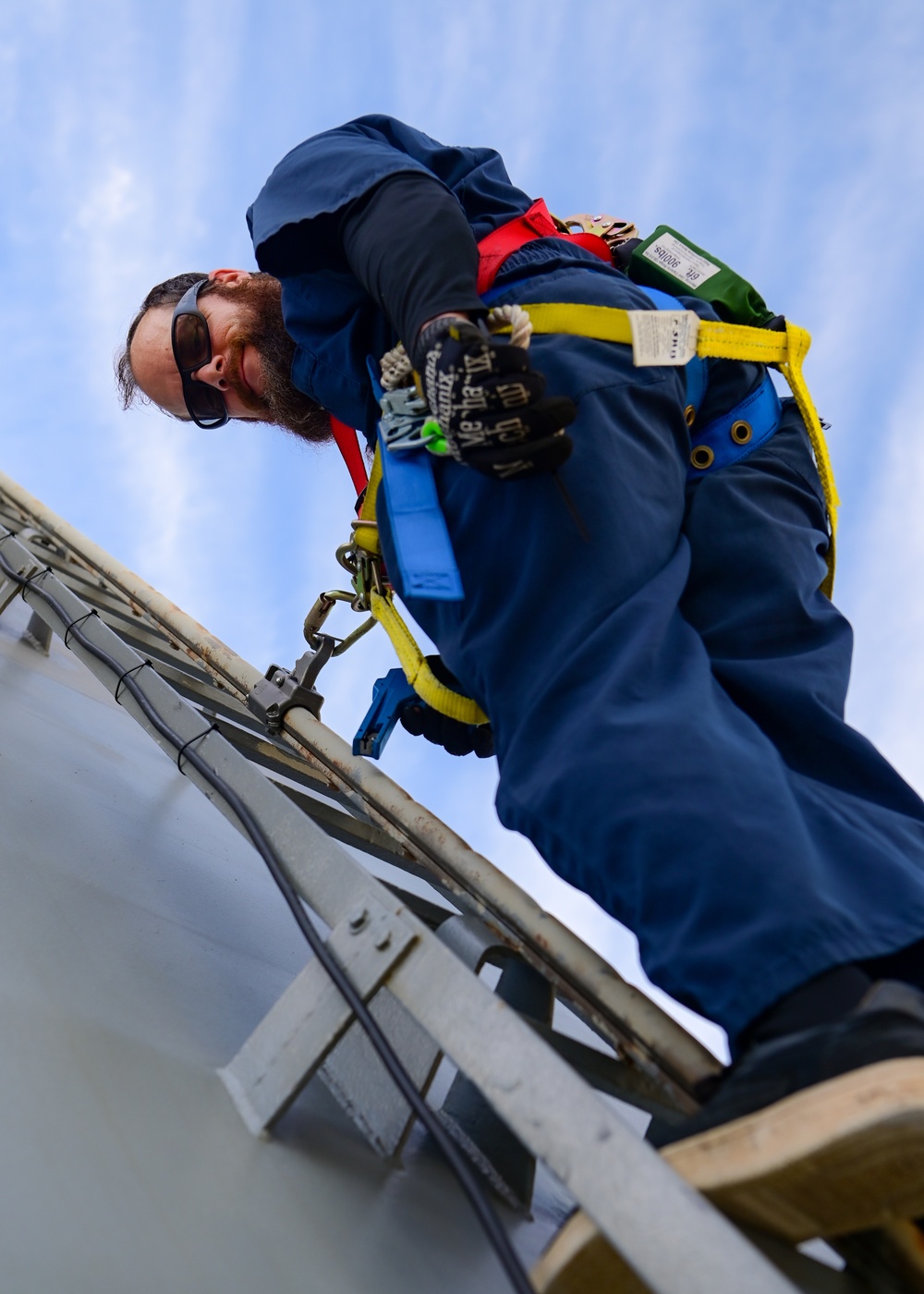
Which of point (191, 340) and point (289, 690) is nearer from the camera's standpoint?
point (289, 690)

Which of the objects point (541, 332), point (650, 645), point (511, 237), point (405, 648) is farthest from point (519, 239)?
point (650, 645)

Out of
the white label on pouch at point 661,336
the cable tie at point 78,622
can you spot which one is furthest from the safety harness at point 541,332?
the cable tie at point 78,622

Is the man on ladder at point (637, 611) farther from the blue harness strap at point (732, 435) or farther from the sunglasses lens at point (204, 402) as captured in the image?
the sunglasses lens at point (204, 402)

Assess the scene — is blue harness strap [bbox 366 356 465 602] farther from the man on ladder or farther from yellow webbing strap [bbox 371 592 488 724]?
yellow webbing strap [bbox 371 592 488 724]

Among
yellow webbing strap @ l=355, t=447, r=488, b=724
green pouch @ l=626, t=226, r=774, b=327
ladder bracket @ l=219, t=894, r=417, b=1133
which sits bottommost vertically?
ladder bracket @ l=219, t=894, r=417, b=1133

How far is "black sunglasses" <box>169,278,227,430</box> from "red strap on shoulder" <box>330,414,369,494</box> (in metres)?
0.50

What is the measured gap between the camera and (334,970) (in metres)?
1.09

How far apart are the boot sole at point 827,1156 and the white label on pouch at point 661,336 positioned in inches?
39.7

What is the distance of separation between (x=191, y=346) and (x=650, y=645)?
5.26 ft

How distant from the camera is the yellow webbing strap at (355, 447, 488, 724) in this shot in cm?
177

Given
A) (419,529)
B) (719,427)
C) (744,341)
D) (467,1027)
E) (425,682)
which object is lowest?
(467,1027)

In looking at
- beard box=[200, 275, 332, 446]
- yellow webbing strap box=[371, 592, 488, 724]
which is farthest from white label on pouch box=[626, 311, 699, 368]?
beard box=[200, 275, 332, 446]

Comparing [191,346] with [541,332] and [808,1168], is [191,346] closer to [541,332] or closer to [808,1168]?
[541,332]

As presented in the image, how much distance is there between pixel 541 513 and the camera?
138cm
